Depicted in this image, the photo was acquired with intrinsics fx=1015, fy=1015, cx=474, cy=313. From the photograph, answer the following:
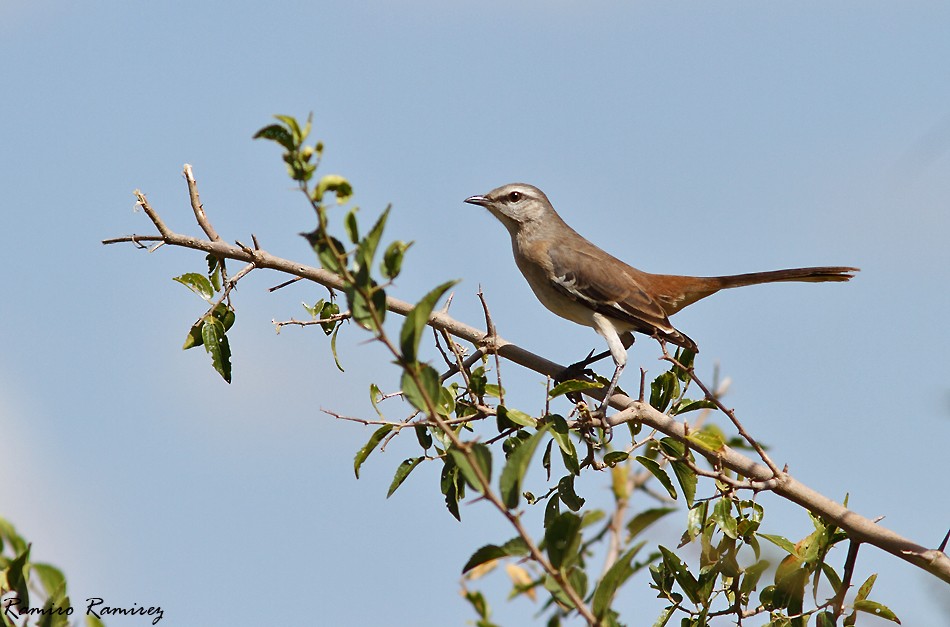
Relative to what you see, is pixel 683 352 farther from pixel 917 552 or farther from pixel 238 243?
pixel 238 243

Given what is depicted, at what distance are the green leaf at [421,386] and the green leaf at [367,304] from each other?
136 mm

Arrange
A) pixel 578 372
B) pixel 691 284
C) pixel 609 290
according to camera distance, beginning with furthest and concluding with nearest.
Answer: pixel 691 284 < pixel 609 290 < pixel 578 372

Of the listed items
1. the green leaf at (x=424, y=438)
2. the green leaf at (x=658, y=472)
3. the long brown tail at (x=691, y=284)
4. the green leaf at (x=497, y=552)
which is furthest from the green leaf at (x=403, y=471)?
the long brown tail at (x=691, y=284)

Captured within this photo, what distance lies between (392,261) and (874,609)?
255cm

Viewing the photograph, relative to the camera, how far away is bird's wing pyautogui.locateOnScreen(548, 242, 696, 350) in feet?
23.6

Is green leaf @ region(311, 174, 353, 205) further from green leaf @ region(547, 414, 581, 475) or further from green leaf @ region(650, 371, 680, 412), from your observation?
green leaf @ region(650, 371, 680, 412)

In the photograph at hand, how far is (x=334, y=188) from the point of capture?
2.46 m

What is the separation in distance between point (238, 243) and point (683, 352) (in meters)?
2.23

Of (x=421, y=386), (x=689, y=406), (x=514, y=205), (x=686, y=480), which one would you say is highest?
(x=514, y=205)

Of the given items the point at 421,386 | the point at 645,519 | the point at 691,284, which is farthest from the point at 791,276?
the point at 421,386

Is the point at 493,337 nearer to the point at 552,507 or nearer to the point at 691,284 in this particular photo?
the point at 552,507

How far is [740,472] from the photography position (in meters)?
4.11

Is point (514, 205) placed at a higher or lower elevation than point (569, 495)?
higher

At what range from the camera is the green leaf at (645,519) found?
281 centimetres
